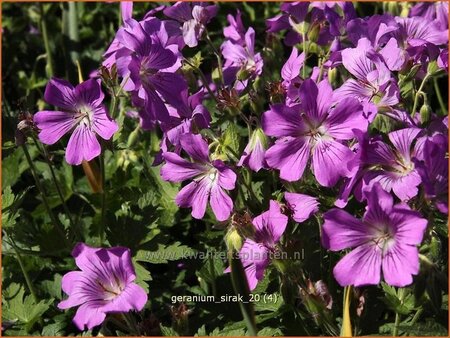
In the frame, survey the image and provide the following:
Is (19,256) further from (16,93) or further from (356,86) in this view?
(16,93)

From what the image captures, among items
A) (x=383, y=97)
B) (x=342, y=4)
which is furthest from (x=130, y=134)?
(x=383, y=97)

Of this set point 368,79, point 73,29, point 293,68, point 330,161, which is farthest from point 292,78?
point 73,29

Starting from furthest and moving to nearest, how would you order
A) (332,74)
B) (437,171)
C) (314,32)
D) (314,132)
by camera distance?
(314,32) < (332,74) < (314,132) < (437,171)

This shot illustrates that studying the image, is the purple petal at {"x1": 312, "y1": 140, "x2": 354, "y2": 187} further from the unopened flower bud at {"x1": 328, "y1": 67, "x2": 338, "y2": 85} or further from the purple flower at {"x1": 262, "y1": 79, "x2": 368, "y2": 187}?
the unopened flower bud at {"x1": 328, "y1": 67, "x2": 338, "y2": 85}

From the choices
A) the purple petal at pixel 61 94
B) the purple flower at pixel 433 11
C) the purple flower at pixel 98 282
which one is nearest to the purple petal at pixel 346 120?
the purple flower at pixel 98 282

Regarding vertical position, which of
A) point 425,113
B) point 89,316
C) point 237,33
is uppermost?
point 237,33

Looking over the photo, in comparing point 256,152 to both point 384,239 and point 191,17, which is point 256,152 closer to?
point 384,239
